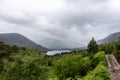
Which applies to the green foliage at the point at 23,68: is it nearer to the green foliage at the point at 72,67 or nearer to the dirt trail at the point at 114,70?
the dirt trail at the point at 114,70

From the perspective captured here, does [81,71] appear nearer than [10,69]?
No

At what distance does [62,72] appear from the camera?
55.1 meters

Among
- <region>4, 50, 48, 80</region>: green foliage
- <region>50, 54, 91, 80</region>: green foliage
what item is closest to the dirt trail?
<region>50, 54, 91, 80</region>: green foliage

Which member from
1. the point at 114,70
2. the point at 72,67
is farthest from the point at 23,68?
the point at 72,67

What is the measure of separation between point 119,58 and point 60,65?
67.8 feet

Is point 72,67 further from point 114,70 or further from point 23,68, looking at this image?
point 23,68

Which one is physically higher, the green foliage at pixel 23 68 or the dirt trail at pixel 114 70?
the green foliage at pixel 23 68

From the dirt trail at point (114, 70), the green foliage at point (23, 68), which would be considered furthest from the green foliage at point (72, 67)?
the green foliage at point (23, 68)

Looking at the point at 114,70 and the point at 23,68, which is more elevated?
the point at 23,68

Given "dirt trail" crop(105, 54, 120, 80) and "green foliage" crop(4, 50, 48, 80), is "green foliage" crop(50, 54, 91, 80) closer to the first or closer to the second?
"dirt trail" crop(105, 54, 120, 80)

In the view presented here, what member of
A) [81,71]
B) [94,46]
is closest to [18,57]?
[81,71]

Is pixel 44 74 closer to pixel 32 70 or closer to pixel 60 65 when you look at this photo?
pixel 32 70

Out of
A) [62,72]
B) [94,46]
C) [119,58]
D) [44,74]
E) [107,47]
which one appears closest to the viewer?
[44,74]

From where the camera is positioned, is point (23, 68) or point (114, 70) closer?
point (23, 68)
